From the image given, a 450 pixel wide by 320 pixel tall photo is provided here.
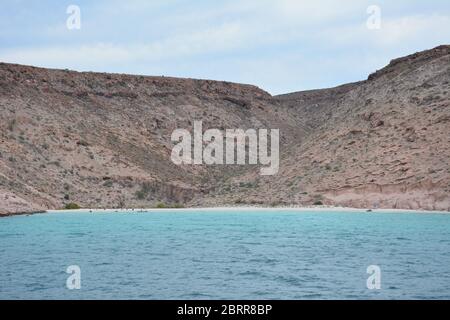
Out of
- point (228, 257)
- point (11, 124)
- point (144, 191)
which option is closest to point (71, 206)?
point (144, 191)

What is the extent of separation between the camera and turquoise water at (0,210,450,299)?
22.0 meters

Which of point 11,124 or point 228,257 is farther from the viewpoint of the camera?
point 11,124

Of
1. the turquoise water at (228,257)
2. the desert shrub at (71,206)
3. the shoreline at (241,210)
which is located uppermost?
the desert shrub at (71,206)

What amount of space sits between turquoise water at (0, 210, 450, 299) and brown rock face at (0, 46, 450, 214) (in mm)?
8540

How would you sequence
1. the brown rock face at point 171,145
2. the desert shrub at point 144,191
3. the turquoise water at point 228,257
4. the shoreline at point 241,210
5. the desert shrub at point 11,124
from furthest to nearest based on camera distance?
1. the desert shrub at point 11,124
2. the desert shrub at point 144,191
3. the brown rock face at point 171,145
4. the shoreline at point 241,210
5. the turquoise water at point 228,257

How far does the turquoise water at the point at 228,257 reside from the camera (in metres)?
22.0

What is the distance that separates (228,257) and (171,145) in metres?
55.3

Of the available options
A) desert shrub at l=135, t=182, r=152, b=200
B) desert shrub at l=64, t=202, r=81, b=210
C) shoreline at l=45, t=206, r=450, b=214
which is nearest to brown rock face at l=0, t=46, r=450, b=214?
desert shrub at l=135, t=182, r=152, b=200

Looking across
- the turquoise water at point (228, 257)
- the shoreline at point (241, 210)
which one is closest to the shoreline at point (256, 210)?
the shoreline at point (241, 210)

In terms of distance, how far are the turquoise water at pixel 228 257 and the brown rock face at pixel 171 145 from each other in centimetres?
854

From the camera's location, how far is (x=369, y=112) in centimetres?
7000

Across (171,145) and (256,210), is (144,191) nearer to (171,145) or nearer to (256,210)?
(256,210)

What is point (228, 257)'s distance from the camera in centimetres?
2997

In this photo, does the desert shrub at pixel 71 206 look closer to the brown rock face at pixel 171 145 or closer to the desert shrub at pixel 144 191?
the brown rock face at pixel 171 145
